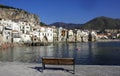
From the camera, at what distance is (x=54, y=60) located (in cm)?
1509

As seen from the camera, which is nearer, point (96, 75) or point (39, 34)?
point (96, 75)

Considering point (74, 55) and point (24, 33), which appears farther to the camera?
point (24, 33)

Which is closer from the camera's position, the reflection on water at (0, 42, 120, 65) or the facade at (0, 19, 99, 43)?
the reflection on water at (0, 42, 120, 65)

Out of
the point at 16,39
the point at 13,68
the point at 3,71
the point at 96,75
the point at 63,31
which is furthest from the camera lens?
the point at 63,31

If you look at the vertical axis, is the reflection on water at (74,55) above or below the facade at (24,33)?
below

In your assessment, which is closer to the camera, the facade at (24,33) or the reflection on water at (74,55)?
the reflection on water at (74,55)

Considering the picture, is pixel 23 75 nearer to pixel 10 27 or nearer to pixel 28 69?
pixel 28 69

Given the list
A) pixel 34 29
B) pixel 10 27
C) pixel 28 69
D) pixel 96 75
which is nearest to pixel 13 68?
pixel 28 69

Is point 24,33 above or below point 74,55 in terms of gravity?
above

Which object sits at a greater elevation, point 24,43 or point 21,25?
point 21,25

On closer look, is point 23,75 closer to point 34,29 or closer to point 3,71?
point 3,71

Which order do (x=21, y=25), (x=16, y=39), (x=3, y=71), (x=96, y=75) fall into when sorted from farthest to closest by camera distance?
(x=21, y=25)
(x=16, y=39)
(x=3, y=71)
(x=96, y=75)

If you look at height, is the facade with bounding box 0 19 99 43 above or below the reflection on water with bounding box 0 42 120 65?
above

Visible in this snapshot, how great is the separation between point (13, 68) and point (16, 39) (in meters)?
109
